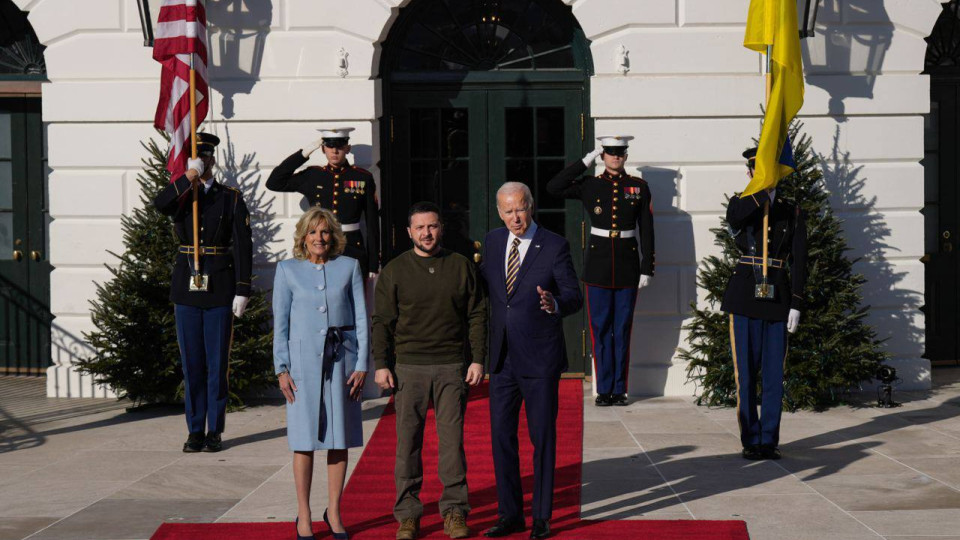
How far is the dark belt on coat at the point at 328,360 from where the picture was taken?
637cm

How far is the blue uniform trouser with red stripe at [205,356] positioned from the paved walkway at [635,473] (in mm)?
363

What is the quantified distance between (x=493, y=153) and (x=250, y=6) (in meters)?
2.49

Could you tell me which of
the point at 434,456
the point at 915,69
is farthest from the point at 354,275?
the point at 915,69

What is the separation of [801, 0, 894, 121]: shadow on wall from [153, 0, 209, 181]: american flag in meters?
5.14

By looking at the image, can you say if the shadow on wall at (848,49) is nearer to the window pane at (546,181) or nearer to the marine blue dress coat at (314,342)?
the window pane at (546,181)

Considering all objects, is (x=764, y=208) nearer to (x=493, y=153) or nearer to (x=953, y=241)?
(x=493, y=153)

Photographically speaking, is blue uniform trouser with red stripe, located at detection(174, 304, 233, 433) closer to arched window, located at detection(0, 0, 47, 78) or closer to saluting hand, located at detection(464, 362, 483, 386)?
saluting hand, located at detection(464, 362, 483, 386)

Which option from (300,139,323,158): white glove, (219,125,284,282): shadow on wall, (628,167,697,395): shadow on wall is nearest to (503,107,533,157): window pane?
(628,167,697,395): shadow on wall

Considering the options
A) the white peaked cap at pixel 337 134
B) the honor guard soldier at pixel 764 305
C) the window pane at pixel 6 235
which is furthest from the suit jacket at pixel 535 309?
the window pane at pixel 6 235

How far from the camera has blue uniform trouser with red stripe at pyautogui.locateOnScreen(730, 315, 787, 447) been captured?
8.41 m

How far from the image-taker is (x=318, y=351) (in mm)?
6387

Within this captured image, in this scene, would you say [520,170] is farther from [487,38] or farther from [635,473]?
[635,473]

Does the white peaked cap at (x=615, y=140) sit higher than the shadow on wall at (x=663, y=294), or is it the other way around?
the white peaked cap at (x=615, y=140)

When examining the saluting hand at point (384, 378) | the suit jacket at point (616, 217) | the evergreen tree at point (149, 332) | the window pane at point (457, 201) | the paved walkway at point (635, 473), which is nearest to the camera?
the saluting hand at point (384, 378)
